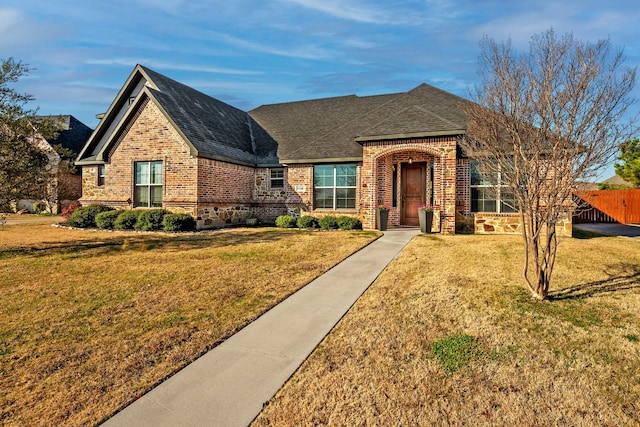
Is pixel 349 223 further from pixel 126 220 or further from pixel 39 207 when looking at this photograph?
pixel 39 207

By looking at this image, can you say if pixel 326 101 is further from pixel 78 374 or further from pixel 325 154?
pixel 78 374

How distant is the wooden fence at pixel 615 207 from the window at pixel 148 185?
24.7 m

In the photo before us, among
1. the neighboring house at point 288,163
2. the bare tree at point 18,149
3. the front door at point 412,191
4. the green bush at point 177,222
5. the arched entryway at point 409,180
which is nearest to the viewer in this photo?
the bare tree at point 18,149

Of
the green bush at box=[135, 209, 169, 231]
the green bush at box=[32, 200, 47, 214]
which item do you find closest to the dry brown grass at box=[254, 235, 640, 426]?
the green bush at box=[135, 209, 169, 231]

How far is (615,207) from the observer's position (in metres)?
22.1

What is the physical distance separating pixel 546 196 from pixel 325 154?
1192 cm

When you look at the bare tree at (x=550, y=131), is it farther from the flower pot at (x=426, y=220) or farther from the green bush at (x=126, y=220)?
the green bush at (x=126, y=220)

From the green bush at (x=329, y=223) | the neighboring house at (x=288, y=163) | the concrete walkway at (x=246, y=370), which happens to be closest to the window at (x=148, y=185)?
the neighboring house at (x=288, y=163)

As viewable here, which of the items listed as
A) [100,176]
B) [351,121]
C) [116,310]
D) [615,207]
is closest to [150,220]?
[100,176]

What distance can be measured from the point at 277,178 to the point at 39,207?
931 inches

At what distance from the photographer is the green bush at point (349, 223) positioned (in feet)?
49.1

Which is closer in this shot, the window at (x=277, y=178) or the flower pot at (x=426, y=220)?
the flower pot at (x=426, y=220)

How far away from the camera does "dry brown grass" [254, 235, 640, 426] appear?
116 inches

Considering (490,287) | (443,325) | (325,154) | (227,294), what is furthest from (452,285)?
(325,154)
